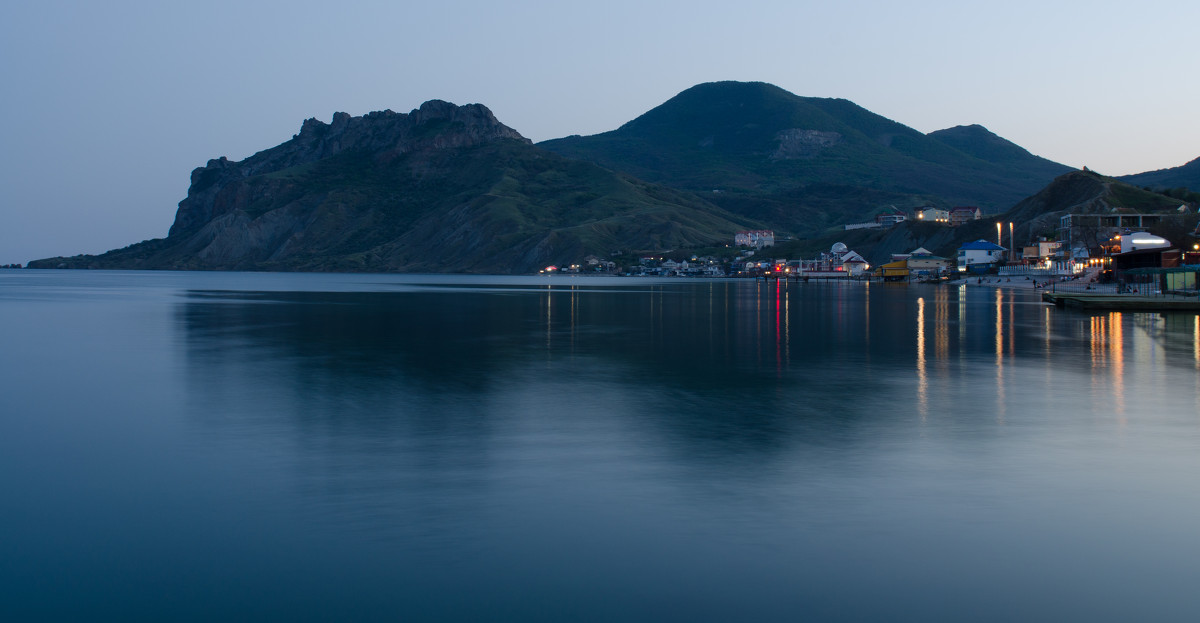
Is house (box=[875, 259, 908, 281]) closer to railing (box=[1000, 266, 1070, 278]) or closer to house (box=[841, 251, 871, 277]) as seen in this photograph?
railing (box=[1000, 266, 1070, 278])

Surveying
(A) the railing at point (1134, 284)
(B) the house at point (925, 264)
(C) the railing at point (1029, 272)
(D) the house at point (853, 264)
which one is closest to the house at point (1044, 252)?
(C) the railing at point (1029, 272)

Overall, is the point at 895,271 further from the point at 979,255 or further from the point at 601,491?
the point at 601,491

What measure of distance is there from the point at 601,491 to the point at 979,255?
150m

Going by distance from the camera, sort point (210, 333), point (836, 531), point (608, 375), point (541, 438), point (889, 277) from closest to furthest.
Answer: point (836, 531) → point (541, 438) → point (608, 375) → point (210, 333) → point (889, 277)

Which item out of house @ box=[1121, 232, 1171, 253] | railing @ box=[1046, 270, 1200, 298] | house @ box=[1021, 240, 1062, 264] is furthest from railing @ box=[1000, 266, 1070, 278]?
house @ box=[1121, 232, 1171, 253]

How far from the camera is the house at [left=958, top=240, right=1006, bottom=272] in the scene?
147250mm

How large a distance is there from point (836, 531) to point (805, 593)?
202 cm

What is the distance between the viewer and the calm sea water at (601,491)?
887cm

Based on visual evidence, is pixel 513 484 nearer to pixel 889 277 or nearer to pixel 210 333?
pixel 210 333

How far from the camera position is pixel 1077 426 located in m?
18.2

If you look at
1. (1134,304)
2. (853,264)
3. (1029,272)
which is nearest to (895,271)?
(1029,272)

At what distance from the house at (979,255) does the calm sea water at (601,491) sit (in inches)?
4956

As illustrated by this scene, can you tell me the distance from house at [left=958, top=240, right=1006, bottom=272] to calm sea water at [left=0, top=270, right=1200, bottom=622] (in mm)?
125890

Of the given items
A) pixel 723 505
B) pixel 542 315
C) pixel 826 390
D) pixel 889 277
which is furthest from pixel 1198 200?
pixel 723 505
